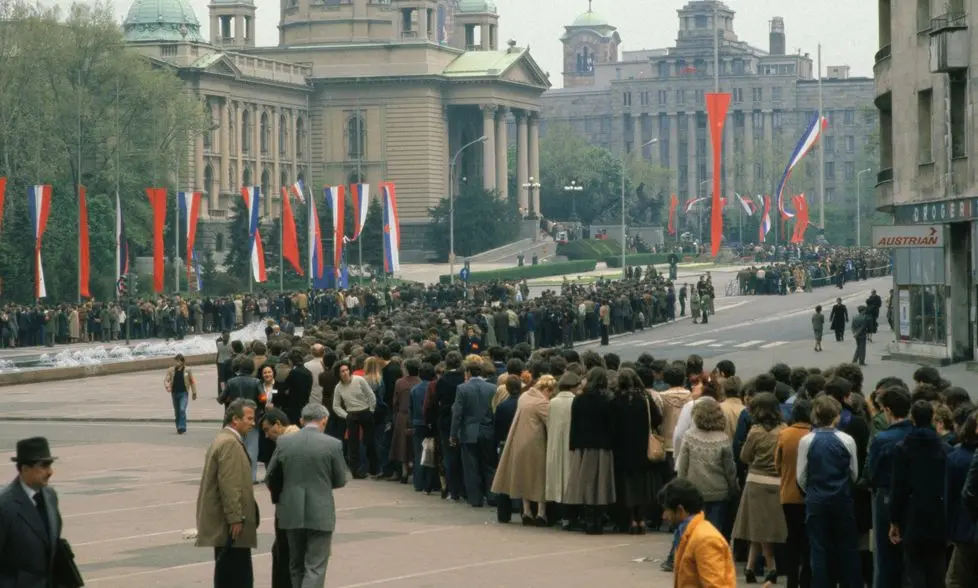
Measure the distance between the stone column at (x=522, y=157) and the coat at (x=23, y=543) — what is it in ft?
442

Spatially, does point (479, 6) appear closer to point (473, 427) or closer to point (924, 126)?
point (924, 126)

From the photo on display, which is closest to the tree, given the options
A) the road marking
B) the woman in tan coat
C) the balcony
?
the road marking

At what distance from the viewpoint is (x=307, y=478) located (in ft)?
52.4

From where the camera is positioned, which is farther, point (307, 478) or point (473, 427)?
point (473, 427)

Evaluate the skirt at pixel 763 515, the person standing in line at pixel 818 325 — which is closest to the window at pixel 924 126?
the person standing in line at pixel 818 325

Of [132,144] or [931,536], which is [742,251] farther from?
[931,536]

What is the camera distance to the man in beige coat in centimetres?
1540

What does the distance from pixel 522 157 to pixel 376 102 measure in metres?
13.3

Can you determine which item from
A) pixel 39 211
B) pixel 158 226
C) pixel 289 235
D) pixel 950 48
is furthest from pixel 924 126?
pixel 289 235

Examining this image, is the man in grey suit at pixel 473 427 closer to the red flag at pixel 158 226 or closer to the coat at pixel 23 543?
the coat at pixel 23 543

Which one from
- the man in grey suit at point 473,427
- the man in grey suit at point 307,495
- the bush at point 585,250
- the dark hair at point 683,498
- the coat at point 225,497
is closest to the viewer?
the dark hair at point 683,498

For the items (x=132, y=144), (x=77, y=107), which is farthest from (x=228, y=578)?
(x=132, y=144)

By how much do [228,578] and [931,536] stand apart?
4935 mm

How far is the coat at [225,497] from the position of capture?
50.5 ft
